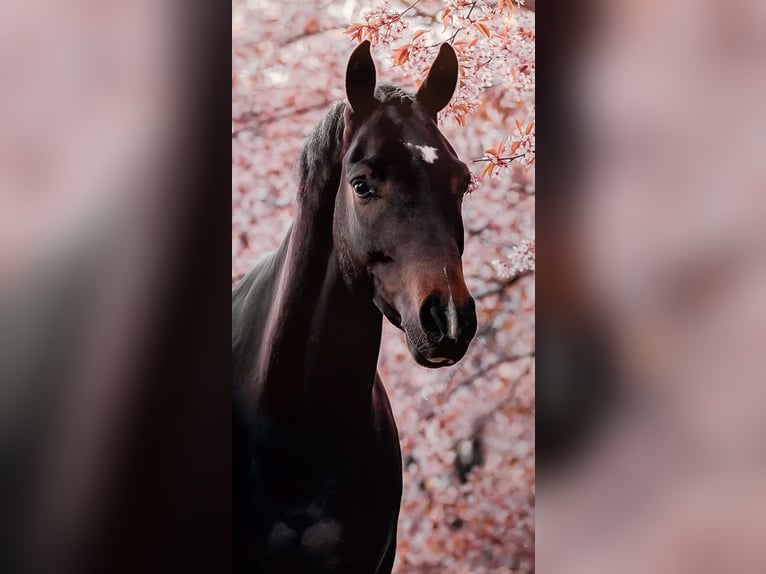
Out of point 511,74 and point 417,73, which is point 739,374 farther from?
point 417,73

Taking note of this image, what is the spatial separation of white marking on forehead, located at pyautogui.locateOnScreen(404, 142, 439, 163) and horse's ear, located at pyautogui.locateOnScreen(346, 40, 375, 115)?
14cm

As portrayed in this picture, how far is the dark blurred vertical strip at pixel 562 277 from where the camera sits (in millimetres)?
1861

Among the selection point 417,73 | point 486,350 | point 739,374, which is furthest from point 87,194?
point 739,374

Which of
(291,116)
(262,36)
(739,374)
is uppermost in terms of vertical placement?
(262,36)

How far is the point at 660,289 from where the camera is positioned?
189 cm

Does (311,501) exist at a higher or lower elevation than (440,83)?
lower

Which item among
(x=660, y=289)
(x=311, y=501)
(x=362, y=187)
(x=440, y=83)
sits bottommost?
(x=311, y=501)

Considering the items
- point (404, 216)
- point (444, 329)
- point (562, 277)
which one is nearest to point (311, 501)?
point (444, 329)

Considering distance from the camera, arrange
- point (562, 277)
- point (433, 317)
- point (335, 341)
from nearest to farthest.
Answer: point (433, 317)
point (335, 341)
point (562, 277)

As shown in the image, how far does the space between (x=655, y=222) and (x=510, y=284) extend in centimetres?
45

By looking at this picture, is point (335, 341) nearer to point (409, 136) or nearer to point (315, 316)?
point (315, 316)

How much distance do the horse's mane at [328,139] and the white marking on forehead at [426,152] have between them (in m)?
0.10

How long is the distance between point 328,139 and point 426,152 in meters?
0.25

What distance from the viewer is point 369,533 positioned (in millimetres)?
1775
